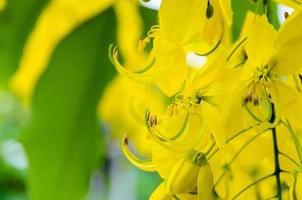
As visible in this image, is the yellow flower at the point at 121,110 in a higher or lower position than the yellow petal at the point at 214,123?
higher

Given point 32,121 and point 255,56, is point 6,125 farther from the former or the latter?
point 255,56

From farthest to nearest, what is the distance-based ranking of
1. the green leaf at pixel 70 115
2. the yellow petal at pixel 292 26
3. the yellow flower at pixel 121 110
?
1. the yellow flower at pixel 121 110
2. the green leaf at pixel 70 115
3. the yellow petal at pixel 292 26

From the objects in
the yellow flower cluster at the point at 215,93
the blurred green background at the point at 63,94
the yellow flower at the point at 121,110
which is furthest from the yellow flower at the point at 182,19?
the yellow flower at the point at 121,110

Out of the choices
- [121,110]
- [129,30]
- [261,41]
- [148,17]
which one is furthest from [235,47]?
[121,110]

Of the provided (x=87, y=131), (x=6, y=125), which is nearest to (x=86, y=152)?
(x=87, y=131)

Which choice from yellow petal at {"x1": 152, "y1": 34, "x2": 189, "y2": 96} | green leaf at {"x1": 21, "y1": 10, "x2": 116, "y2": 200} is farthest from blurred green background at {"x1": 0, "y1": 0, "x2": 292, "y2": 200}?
yellow petal at {"x1": 152, "y1": 34, "x2": 189, "y2": 96}

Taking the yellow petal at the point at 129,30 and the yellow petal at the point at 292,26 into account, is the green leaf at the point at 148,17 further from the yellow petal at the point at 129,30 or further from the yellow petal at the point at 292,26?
the yellow petal at the point at 292,26
